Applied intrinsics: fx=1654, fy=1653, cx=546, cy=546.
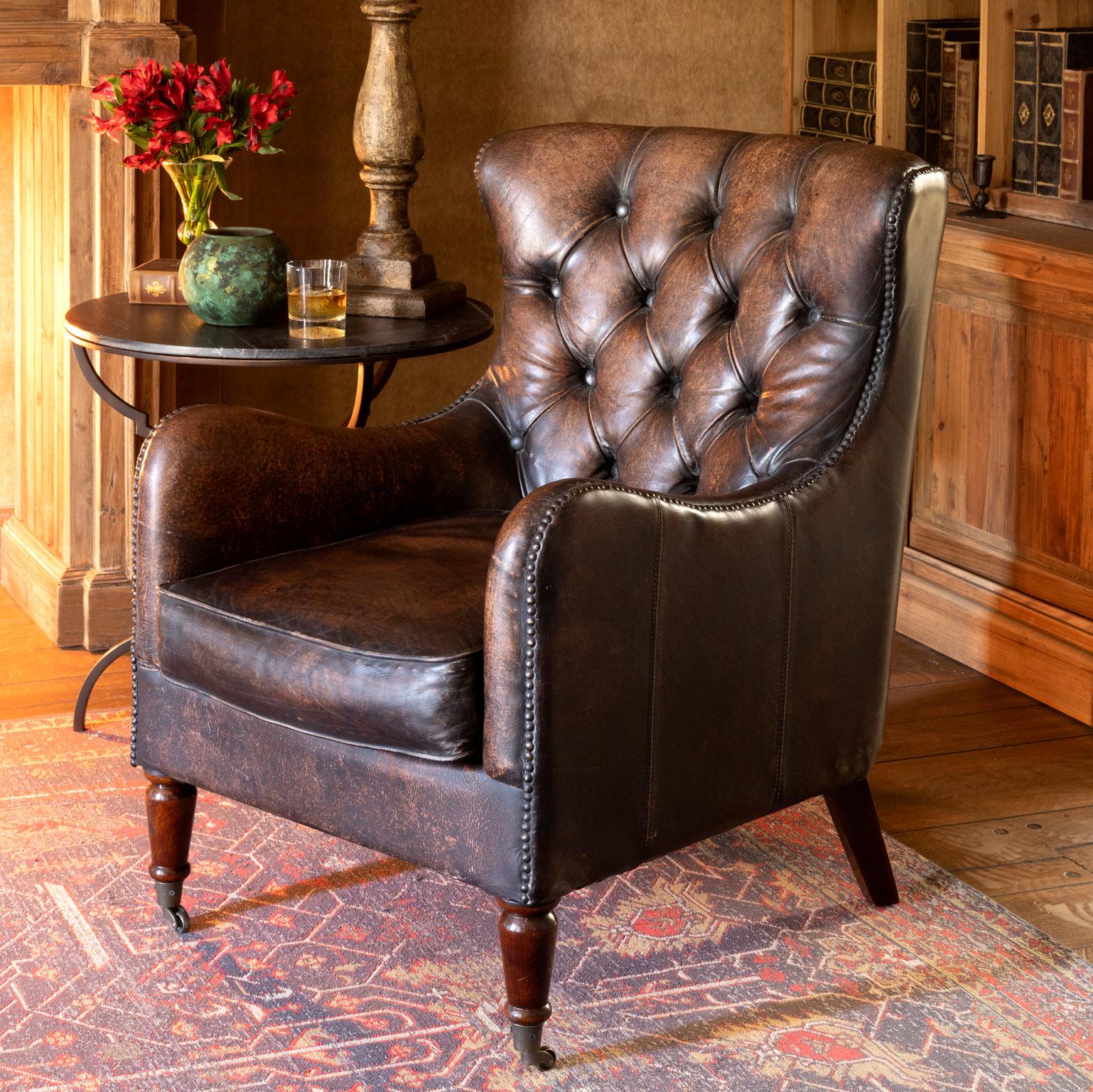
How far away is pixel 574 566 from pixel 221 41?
2.21m

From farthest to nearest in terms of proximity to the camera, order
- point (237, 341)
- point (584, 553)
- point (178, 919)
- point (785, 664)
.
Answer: point (237, 341)
point (178, 919)
point (785, 664)
point (584, 553)

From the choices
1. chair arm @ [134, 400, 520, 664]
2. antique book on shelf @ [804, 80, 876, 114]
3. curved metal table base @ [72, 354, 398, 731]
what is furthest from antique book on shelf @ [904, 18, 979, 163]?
chair arm @ [134, 400, 520, 664]

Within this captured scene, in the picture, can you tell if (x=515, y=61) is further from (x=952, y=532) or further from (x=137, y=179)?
(x=952, y=532)

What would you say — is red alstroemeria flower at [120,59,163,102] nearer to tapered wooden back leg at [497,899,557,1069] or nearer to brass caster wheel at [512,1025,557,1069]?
tapered wooden back leg at [497,899,557,1069]

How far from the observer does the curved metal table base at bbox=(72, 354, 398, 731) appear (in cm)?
266

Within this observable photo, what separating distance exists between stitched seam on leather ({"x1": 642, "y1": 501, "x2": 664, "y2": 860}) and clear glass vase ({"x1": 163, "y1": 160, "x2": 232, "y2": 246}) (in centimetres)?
114

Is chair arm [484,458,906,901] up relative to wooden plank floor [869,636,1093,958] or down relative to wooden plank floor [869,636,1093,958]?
up

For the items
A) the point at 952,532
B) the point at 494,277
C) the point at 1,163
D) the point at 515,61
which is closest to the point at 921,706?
the point at 952,532

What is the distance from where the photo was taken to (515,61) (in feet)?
12.4

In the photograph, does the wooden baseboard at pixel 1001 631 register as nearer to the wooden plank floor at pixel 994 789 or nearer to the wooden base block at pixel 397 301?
the wooden plank floor at pixel 994 789

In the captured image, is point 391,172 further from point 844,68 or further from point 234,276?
point 844,68

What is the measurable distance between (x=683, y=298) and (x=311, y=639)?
726 mm

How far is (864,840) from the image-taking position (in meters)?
2.18

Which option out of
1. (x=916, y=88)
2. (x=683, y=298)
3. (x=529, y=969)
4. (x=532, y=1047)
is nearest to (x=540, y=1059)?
(x=532, y=1047)
